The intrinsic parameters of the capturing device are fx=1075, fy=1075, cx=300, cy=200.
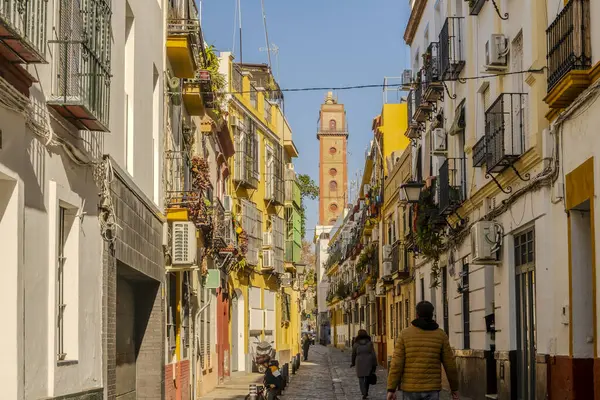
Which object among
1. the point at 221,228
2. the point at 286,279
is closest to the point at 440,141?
the point at 221,228

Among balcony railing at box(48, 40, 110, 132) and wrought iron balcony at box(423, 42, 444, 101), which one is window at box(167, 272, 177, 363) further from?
balcony railing at box(48, 40, 110, 132)

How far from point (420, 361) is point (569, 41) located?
461cm

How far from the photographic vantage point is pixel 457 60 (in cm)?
2177

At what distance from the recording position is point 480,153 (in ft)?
61.2

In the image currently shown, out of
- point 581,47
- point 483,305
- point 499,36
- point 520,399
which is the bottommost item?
point 520,399

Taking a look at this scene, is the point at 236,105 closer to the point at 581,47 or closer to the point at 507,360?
the point at 507,360

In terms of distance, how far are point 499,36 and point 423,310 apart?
→ 25.8ft

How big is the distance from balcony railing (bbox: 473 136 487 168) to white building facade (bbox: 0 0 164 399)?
19.6 feet

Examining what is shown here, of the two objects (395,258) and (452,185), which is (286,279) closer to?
(395,258)

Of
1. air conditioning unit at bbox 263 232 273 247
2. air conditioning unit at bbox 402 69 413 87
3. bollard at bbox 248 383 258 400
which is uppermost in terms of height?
air conditioning unit at bbox 402 69 413 87

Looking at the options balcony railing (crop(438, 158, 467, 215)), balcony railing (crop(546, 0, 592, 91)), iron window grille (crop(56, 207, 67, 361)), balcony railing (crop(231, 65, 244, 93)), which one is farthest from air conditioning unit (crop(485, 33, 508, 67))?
balcony railing (crop(231, 65, 244, 93))

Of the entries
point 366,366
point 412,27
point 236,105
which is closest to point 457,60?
point 366,366

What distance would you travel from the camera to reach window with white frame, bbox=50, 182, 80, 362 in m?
9.77

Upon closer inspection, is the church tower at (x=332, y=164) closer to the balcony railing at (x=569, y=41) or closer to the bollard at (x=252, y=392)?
the bollard at (x=252, y=392)
